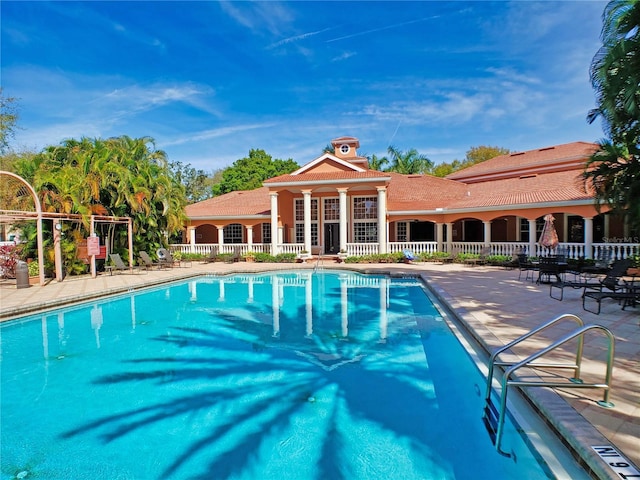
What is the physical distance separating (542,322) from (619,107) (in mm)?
6258

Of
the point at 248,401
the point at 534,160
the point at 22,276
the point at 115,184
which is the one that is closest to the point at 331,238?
the point at 115,184

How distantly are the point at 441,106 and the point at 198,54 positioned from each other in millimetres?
18563

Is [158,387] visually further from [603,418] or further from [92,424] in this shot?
[603,418]

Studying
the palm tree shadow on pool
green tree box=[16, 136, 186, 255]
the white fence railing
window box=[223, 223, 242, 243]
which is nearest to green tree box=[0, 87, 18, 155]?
green tree box=[16, 136, 186, 255]

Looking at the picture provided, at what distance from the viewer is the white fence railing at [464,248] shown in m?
16.5

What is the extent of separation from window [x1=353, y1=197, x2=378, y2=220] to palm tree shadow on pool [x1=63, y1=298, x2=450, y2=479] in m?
17.6

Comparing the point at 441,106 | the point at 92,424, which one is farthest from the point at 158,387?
the point at 441,106

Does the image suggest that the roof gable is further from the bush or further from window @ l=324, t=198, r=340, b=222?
the bush

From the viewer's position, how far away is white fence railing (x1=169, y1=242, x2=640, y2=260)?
16.5 m

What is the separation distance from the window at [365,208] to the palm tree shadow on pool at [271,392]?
1762cm

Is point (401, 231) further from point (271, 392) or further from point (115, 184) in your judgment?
point (271, 392)

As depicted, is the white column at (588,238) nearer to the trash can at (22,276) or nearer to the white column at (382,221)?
the white column at (382,221)

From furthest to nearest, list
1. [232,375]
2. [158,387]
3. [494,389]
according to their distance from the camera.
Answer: [232,375], [158,387], [494,389]

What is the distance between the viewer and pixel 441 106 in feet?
93.6
